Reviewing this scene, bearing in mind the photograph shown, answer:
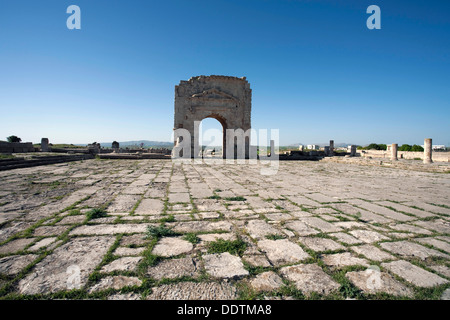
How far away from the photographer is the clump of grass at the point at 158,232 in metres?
2.76

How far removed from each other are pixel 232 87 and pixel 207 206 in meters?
16.5

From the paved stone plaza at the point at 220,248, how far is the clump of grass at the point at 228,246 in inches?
0.5

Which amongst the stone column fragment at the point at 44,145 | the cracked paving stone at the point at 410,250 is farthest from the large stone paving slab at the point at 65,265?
the stone column fragment at the point at 44,145

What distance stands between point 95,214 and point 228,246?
89.4 inches

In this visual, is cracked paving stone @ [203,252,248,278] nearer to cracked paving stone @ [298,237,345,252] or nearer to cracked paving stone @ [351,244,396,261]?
cracked paving stone @ [298,237,345,252]

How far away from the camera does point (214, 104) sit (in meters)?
18.6

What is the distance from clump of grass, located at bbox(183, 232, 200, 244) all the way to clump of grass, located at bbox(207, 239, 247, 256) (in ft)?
0.61

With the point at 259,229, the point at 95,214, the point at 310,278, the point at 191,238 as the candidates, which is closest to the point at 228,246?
the point at 191,238

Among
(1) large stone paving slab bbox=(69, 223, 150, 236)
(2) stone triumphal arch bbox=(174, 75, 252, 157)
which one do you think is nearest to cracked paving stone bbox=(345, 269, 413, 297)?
(1) large stone paving slab bbox=(69, 223, 150, 236)

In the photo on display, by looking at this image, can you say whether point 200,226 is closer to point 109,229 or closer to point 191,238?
point 191,238

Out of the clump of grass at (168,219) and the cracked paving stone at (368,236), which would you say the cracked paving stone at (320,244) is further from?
the clump of grass at (168,219)

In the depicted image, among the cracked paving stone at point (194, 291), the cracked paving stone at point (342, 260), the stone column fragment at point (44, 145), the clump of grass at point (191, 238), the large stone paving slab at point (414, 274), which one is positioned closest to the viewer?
the cracked paving stone at point (194, 291)

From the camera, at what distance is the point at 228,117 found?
747 inches

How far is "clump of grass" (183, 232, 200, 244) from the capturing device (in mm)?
2636
